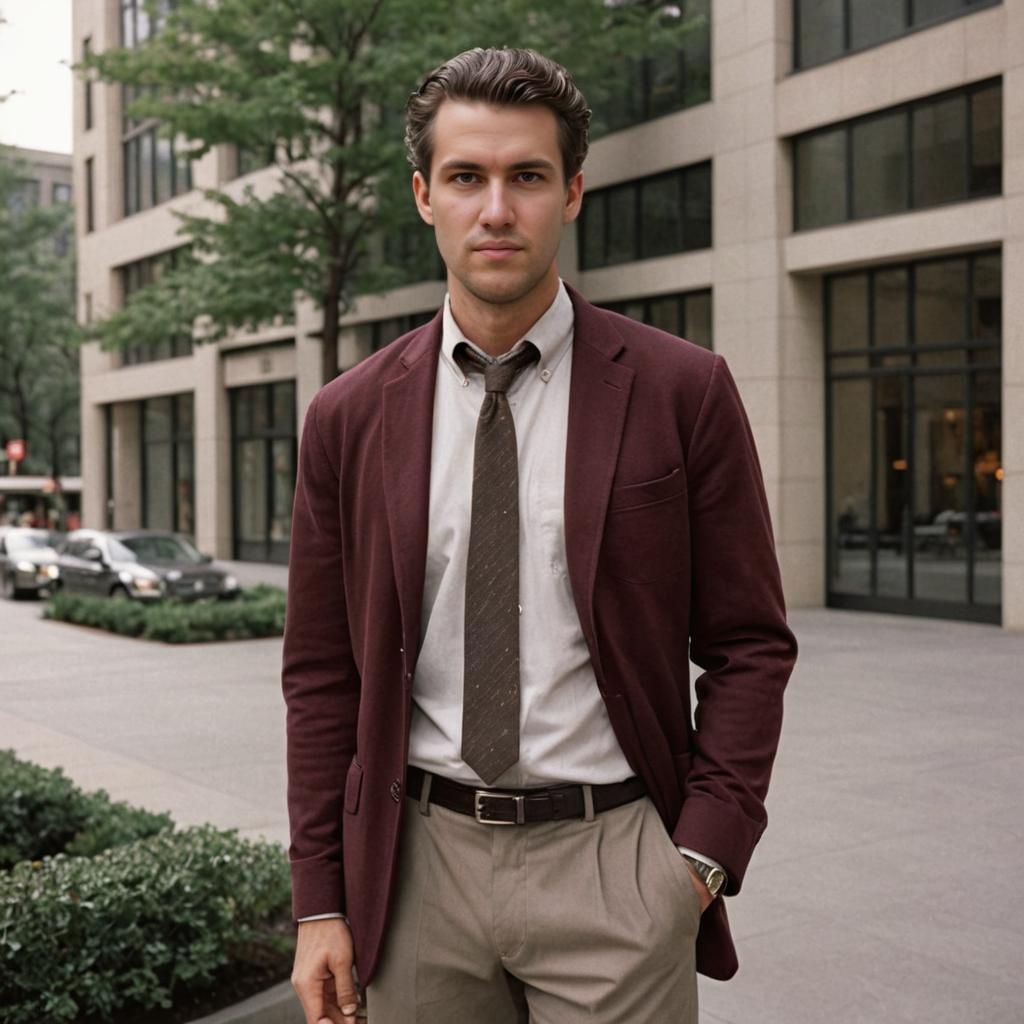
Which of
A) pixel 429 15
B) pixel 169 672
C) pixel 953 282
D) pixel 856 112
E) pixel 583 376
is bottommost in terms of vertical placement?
pixel 169 672

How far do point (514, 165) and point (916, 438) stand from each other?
57.6 ft

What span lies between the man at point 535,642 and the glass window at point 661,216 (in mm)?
20003

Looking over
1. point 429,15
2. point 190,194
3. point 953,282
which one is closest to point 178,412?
point 190,194

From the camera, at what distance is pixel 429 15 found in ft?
67.5

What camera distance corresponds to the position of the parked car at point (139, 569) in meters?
20.8

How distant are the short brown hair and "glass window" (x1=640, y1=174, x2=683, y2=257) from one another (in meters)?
19.9

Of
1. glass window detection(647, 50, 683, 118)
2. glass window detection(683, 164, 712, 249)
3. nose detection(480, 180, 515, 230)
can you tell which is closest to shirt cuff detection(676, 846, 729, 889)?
nose detection(480, 180, 515, 230)

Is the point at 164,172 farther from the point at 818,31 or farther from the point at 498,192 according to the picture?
the point at 498,192

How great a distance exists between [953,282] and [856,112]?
109 inches

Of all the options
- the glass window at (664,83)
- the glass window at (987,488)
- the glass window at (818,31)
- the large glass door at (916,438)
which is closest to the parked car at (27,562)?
the glass window at (664,83)

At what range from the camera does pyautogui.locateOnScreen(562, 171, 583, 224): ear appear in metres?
2.30

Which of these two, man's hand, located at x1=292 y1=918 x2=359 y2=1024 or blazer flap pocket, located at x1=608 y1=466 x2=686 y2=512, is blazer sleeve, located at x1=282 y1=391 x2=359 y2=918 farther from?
blazer flap pocket, located at x1=608 y1=466 x2=686 y2=512

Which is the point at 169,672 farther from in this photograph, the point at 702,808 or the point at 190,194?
the point at 190,194

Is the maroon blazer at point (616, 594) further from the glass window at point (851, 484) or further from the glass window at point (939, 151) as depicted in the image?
the glass window at point (851, 484)
